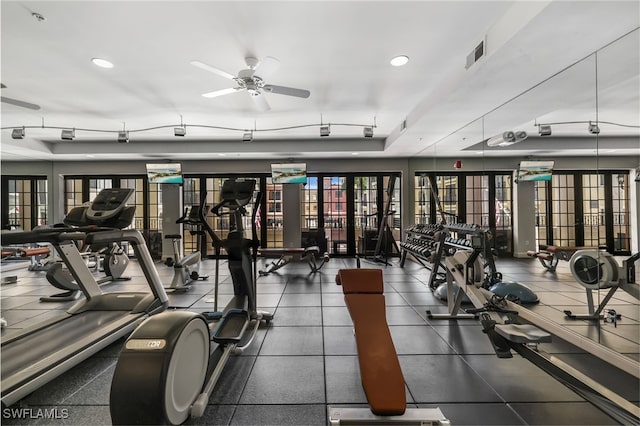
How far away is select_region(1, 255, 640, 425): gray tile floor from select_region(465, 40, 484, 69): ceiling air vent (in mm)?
3033

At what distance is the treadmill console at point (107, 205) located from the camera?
10.4 ft

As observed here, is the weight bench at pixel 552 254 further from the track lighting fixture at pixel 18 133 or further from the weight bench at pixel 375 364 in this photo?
the track lighting fixture at pixel 18 133

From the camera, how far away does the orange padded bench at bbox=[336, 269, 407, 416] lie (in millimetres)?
1806

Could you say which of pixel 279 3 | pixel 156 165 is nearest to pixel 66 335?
pixel 279 3

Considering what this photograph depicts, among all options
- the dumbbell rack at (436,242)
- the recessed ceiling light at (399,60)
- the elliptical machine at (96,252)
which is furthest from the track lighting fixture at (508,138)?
the elliptical machine at (96,252)

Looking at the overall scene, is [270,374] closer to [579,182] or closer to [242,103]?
[242,103]

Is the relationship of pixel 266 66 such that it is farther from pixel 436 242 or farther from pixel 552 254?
pixel 552 254

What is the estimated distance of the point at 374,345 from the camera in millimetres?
2086

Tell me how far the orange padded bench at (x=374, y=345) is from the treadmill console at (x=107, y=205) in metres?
2.69

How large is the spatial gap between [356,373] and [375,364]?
60 cm

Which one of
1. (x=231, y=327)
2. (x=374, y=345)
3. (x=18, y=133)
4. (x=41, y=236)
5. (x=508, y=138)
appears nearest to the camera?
(x=374, y=345)

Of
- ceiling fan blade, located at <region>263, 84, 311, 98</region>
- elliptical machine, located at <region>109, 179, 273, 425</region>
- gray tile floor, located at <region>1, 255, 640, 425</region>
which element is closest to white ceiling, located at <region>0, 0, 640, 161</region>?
ceiling fan blade, located at <region>263, 84, 311, 98</region>

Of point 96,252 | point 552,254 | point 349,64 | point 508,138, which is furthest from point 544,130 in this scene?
point 96,252

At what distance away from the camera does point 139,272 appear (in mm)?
6664
